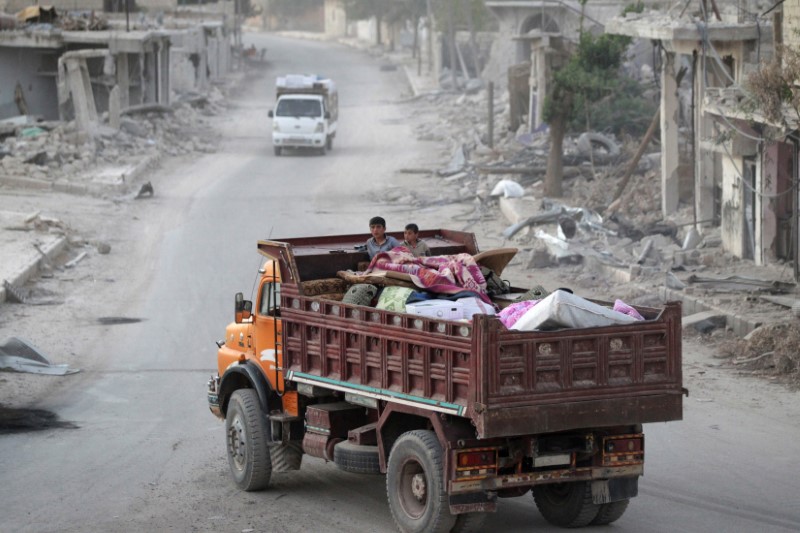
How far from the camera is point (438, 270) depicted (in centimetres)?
1046

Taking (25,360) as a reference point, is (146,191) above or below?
above

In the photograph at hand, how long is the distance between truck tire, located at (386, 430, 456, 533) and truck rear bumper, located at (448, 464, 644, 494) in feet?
0.59

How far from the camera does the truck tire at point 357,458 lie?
9602mm

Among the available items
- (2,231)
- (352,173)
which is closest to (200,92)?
(352,173)

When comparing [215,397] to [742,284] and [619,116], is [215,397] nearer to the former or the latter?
[742,284]

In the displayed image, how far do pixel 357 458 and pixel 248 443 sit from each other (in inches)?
61.5

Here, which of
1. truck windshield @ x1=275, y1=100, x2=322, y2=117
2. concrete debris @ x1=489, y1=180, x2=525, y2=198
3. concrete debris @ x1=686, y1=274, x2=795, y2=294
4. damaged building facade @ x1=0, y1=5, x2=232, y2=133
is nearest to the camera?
concrete debris @ x1=686, y1=274, x2=795, y2=294

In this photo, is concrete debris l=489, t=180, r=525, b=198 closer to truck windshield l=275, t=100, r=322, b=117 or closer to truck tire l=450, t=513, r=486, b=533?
truck windshield l=275, t=100, r=322, b=117

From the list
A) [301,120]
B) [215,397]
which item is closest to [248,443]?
[215,397]

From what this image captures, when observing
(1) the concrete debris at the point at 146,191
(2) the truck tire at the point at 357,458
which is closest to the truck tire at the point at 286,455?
(2) the truck tire at the point at 357,458

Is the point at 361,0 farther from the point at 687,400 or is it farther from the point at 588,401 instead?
the point at 588,401

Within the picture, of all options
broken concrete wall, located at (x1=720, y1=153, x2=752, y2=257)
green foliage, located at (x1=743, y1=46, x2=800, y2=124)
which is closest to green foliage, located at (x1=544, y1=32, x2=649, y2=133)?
broken concrete wall, located at (x1=720, y1=153, x2=752, y2=257)

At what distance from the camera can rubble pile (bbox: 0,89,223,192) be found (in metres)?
34.1

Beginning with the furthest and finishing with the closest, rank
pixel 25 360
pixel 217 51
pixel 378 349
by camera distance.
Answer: pixel 217 51 < pixel 25 360 < pixel 378 349
